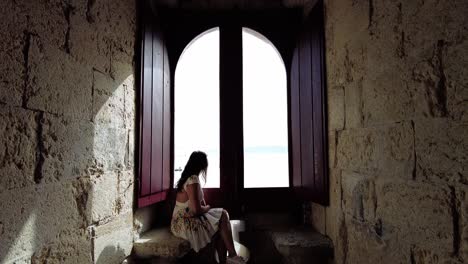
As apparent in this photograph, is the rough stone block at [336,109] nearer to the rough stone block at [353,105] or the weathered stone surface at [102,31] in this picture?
the rough stone block at [353,105]

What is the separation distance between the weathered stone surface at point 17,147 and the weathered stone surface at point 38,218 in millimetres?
51

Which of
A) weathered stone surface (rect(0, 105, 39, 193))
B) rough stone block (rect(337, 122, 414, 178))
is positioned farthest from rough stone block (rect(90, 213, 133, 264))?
rough stone block (rect(337, 122, 414, 178))

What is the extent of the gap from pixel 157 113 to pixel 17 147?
5.20 feet

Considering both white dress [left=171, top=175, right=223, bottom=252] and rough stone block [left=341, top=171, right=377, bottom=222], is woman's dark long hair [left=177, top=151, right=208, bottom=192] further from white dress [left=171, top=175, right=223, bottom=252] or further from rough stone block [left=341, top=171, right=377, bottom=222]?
rough stone block [left=341, top=171, right=377, bottom=222]

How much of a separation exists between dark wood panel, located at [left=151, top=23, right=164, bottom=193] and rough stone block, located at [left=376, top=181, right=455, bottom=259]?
185 cm

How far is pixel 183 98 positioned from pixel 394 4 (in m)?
2.35

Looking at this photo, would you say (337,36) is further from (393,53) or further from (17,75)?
(17,75)

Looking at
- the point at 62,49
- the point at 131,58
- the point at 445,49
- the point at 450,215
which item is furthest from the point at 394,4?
the point at 131,58

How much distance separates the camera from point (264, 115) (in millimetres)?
20844

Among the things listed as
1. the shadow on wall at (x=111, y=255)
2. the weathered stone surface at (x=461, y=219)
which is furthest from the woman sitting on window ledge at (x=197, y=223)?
the weathered stone surface at (x=461, y=219)

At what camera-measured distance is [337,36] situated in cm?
226

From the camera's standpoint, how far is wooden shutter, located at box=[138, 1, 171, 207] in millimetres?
2561

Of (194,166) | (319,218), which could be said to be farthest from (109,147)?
(319,218)

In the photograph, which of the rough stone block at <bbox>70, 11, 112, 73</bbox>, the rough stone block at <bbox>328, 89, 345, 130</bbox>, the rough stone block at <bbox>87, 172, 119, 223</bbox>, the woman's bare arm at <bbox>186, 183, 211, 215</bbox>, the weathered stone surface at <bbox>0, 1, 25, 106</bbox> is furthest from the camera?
the woman's bare arm at <bbox>186, 183, 211, 215</bbox>
